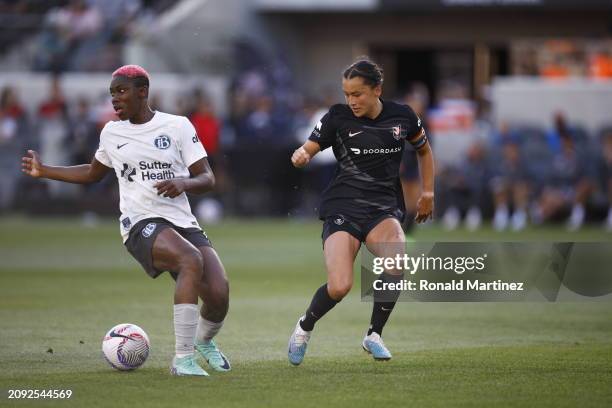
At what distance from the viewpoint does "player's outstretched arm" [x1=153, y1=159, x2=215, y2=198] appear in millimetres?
8648

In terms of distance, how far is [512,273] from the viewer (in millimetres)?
13078

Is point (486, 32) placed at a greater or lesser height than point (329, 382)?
greater

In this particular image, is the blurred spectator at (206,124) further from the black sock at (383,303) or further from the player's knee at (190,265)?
the player's knee at (190,265)

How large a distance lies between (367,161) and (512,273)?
3962 millimetres

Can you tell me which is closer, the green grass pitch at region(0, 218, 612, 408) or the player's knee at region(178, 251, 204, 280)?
the green grass pitch at region(0, 218, 612, 408)

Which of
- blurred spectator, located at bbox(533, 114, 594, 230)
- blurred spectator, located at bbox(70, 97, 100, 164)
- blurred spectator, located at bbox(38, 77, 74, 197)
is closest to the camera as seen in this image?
blurred spectator, located at bbox(533, 114, 594, 230)

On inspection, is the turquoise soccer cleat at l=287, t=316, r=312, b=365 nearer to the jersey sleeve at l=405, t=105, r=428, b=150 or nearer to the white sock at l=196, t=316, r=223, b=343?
the white sock at l=196, t=316, r=223, b=343

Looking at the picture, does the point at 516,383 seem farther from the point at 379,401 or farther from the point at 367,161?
the point at 367,161

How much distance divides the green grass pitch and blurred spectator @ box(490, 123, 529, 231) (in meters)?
7.31

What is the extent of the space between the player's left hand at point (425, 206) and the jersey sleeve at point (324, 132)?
0.89m

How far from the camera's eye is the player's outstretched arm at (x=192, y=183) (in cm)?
865

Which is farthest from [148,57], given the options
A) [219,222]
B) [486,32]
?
[486,32]

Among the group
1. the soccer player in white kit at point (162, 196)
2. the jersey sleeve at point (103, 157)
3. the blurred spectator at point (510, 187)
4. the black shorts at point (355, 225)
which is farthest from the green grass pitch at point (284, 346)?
the blurred spectator at point (510, 187)

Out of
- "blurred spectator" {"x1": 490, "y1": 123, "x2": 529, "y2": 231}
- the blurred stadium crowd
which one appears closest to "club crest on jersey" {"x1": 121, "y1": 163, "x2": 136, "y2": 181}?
the blurred stadium crowd
